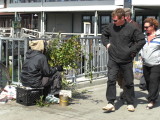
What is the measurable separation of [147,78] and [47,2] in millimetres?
22308

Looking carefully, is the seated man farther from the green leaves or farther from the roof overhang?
the roof overhang

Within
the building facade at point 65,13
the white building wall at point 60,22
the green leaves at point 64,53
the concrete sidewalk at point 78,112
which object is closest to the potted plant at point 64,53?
the green leaves at point 64,53

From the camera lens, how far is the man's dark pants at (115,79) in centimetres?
542

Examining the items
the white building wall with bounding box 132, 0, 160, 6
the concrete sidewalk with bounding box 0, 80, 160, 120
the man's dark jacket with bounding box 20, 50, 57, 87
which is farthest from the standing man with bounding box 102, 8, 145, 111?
the white building wall with bounding box 132, 0, 160, 6

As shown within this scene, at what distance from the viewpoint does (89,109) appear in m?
5.71

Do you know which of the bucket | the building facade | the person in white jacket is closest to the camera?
the person in white jacket

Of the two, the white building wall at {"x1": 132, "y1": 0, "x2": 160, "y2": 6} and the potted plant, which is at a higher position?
the white building wall at {"x1": 132, "y1": 0, "x2": 160, "y2": 6}

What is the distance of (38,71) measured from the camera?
5777 millimetres

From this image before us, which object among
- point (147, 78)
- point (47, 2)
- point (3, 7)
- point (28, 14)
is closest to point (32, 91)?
point (147, 78)

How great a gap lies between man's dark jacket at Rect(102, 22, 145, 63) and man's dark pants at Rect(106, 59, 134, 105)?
10 cm

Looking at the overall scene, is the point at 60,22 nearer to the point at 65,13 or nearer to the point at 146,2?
the point at 65,13

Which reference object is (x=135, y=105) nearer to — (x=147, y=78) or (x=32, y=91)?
(x=147, y=78)

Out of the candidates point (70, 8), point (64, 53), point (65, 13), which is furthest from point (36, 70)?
point (65, 13)

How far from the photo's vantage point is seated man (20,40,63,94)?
5.74m
